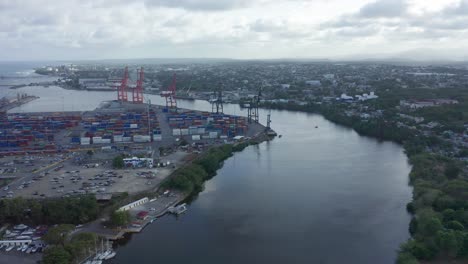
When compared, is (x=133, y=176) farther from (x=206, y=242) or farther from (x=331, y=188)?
(x=331, y=188)

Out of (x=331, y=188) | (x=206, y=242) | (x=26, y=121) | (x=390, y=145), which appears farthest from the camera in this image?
(x=26, y=121)

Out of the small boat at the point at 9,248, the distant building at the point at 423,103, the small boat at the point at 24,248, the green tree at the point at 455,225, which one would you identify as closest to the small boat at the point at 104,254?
the small boat at the point at 24,248

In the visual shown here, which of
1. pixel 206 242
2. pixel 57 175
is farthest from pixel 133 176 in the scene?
Answer: pixel 206 242

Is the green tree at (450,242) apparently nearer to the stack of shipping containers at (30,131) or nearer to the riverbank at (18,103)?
the stack of shipping containers at (30,131)

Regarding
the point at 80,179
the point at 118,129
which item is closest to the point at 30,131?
the point at 118,129

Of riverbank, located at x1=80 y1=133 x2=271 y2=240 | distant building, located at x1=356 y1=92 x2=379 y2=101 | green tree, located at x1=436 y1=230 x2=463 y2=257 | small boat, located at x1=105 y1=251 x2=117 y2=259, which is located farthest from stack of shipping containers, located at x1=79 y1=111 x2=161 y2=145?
distant building, located at x1=356 y1=92 x2=379 y2=101

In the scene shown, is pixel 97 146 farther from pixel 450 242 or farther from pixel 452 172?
pixel 450 242

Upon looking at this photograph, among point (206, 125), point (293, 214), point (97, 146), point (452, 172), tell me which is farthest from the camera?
point (206, 125)
